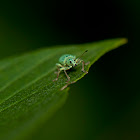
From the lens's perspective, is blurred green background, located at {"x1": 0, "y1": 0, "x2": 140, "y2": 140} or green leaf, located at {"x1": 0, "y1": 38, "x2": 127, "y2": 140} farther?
blurred green background, located at {"x1": 0, "y1": 0, "x2": 140, "y2": 140}

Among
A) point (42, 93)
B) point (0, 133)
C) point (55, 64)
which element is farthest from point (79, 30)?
point (0, 133)

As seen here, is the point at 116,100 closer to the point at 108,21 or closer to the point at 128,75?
the point at 128,75

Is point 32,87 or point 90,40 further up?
point 32,87

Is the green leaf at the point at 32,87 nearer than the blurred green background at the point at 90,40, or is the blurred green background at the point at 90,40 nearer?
the green leaf at the point at 32,87

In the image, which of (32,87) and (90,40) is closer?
(32,87)
